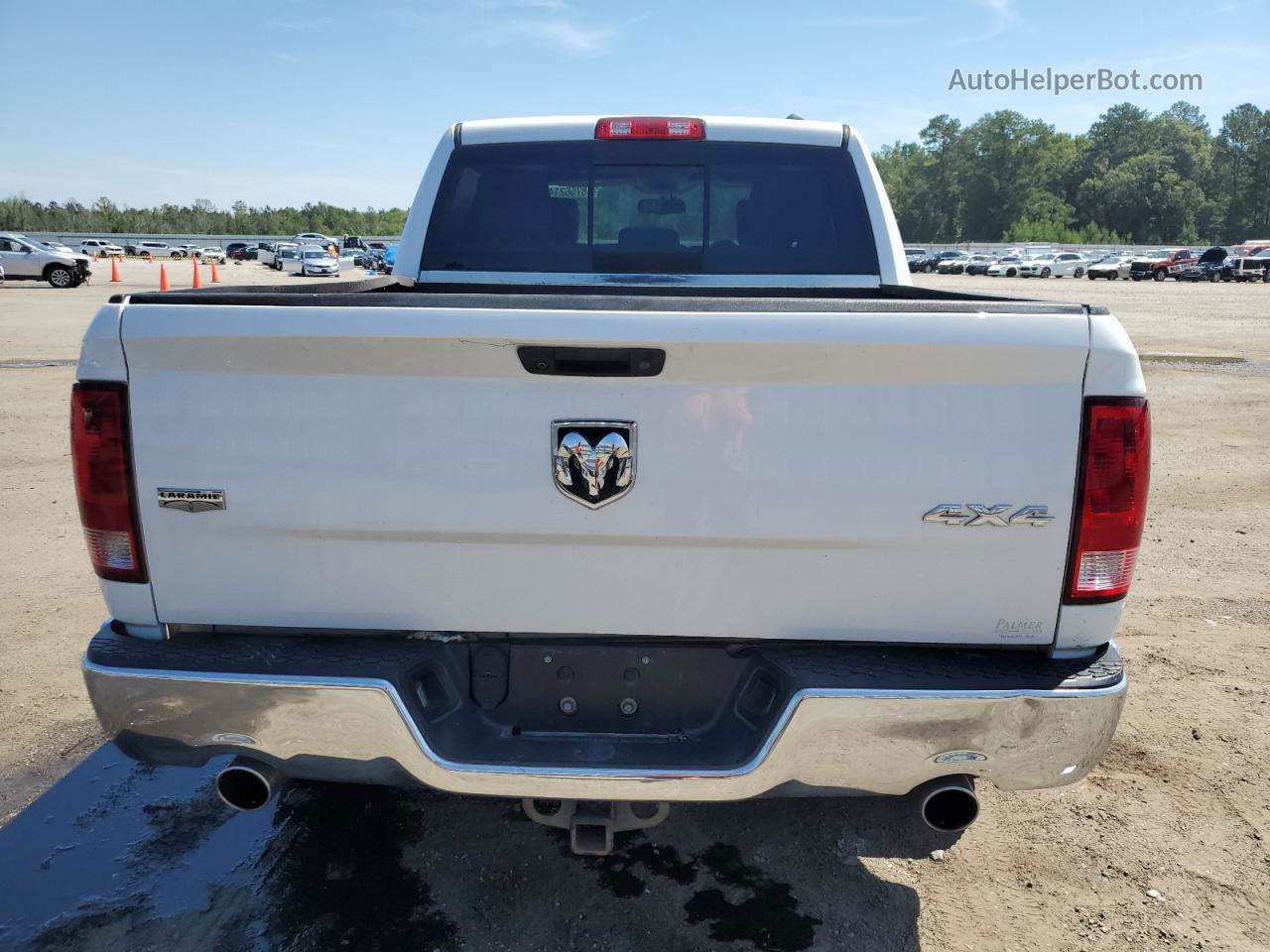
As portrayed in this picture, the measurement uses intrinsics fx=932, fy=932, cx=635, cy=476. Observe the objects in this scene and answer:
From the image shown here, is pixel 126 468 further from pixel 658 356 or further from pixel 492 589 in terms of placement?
pixel 658 356

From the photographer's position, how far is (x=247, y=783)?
7.86ft

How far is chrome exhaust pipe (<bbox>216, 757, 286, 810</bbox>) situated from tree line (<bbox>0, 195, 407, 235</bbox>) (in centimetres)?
11449

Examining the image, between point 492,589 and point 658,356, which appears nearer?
point 658,356

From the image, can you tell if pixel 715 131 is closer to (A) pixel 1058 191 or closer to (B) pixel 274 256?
(B) pixel 274 256

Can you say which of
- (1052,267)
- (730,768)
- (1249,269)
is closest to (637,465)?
(730,768)

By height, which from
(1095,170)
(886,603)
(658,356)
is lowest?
(886,603)

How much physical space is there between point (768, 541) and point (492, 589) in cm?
67

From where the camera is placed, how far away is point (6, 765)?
3.60 metres

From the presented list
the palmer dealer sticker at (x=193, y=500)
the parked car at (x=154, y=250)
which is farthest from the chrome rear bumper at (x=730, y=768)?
the parked car at (x=154, y=250)

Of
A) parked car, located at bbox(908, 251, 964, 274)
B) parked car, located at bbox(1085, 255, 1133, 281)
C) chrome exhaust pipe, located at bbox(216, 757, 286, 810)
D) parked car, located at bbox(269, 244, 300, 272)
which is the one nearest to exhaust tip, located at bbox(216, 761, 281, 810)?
chrome exhaust pipe, located at bbox(216, 757, 286, 810)

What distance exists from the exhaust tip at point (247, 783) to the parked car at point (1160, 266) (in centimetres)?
6902

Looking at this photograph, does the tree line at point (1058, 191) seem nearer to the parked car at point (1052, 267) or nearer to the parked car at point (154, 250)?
the parked car at point (154, 250)

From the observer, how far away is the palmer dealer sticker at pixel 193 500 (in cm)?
218

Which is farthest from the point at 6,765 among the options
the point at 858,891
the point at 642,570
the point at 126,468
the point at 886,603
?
the point at 886,603
